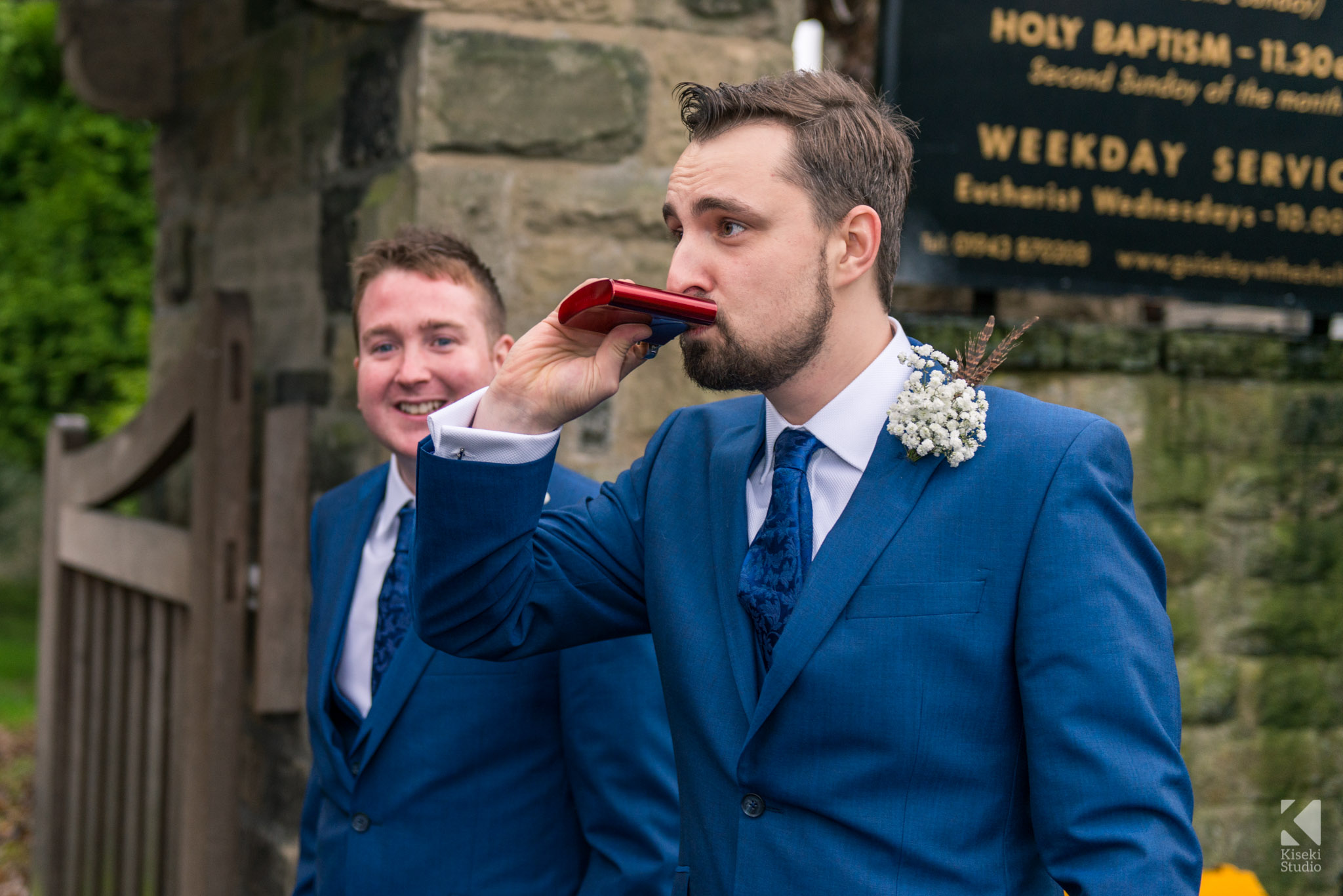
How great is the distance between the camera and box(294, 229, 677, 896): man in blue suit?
1918 mm

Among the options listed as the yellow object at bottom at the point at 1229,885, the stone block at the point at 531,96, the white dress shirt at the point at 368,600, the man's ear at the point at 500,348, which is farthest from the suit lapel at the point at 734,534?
the yellow object at bottom at the point at 1229,885

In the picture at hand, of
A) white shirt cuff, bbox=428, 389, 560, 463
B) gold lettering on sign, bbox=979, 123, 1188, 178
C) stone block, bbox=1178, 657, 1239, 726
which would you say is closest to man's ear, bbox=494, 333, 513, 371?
white shirt cuff, bbox=428, 389, 560, 463

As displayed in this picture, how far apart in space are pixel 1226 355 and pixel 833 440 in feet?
8.11

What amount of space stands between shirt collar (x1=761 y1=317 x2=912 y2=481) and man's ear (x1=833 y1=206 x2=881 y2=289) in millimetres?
116

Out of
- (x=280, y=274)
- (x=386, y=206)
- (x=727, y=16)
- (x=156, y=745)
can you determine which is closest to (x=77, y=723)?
(x=156, y=745)

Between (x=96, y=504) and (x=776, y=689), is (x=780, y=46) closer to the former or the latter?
(x=776, y=689)

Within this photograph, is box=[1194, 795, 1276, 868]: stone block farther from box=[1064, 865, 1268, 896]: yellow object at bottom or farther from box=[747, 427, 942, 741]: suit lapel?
box=[747, 427, 942, 741]: suit lapel

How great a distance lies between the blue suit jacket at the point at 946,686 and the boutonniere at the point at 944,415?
2cm

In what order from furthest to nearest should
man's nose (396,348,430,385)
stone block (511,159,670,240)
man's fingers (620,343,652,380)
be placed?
stone block (511,159,670,240) < man's nose (396,348,430,385) < man's fingers (620,343,652,380)

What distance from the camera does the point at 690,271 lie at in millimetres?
1494

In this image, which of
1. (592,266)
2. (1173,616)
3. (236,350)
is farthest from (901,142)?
(1173,616)

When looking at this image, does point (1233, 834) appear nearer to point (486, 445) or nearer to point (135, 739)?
point (486, 445)

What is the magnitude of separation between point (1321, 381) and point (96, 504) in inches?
154

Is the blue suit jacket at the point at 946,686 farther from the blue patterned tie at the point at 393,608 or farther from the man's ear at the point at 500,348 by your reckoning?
the man's ear at the point at 500,348
